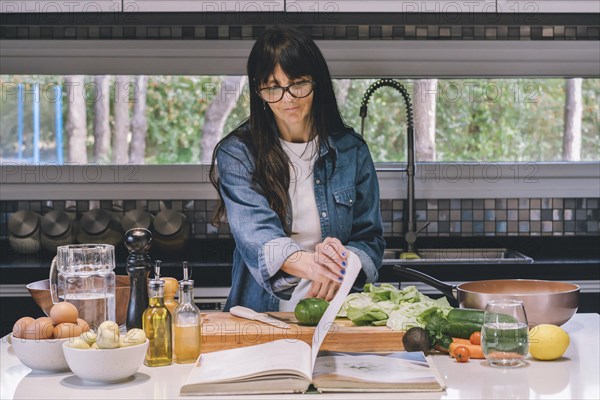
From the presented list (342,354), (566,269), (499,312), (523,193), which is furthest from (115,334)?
(523,193)

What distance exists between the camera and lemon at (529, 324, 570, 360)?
2051 millimetres

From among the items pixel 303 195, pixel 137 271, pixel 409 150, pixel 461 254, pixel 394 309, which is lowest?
pixel 461 254

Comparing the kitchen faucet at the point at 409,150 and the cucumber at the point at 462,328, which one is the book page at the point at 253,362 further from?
the kitchen faucet at the point at 409,150

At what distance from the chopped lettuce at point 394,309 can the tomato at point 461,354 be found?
0.11 meters

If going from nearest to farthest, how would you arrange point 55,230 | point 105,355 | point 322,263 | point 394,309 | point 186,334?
point 105,355
point 186,334
point 394,309
point 322,263
point 55,230

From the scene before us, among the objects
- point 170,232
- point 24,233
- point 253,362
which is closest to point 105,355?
point 253,362

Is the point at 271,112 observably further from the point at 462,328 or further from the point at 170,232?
the point at 170,232

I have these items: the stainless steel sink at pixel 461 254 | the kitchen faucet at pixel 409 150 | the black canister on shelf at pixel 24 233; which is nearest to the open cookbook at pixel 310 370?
the stainless steel sink at pixel 461 254

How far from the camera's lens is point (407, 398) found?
1805mm

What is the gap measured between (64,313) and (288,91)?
37.3 inches

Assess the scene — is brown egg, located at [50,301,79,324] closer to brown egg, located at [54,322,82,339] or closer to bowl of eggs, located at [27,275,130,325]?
brown egg, located at [54,322,82,339]

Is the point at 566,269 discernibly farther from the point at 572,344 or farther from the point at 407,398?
the point at 407,398

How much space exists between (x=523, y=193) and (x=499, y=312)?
2.25 metres

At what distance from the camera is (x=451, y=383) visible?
1.90m
